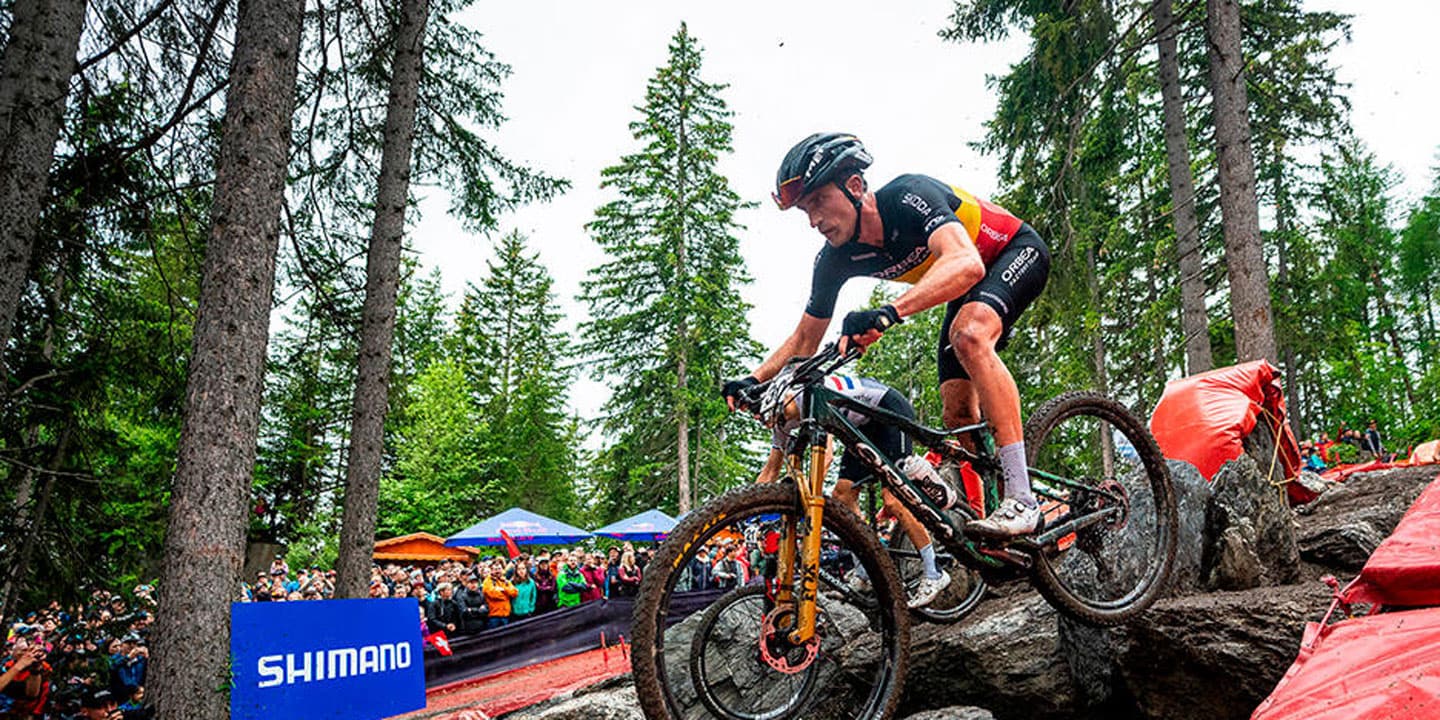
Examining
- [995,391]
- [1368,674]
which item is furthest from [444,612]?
[1368,674]

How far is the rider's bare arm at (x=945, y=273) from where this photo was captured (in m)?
2.93

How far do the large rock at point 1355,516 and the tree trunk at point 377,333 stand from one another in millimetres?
8981

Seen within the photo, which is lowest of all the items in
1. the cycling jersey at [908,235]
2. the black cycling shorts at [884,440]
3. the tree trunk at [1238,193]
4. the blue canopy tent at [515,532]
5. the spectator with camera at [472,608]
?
the spectator with camera at [472,608]

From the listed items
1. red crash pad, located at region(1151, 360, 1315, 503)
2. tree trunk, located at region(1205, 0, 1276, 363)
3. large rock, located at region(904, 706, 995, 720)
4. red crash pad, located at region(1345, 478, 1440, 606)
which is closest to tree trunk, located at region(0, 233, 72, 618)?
large rock, located at region(904, 706, 995, 720)

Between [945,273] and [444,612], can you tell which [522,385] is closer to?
[444,612]

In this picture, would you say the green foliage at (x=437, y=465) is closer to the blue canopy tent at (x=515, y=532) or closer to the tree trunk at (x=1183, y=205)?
the blue canopy tent at (x=515, y=532)

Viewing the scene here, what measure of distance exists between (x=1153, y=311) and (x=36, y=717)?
53.1 feet

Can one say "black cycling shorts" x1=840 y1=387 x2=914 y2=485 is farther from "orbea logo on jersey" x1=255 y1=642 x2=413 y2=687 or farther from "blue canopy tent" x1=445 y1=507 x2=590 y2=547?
"blue canopy tent" x1=445 y1=507 x2=590 y2=547

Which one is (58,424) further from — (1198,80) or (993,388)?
(1198,80)

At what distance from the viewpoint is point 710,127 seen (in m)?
30.7

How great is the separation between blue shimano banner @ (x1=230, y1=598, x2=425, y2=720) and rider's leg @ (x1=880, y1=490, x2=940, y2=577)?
477 cm

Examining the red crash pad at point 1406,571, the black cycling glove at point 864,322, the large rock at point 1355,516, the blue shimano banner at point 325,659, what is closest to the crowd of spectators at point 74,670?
the blue shimano banner at point 325,659

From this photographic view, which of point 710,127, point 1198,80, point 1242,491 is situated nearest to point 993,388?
point 1242,491

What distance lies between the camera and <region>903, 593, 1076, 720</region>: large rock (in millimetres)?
3799
